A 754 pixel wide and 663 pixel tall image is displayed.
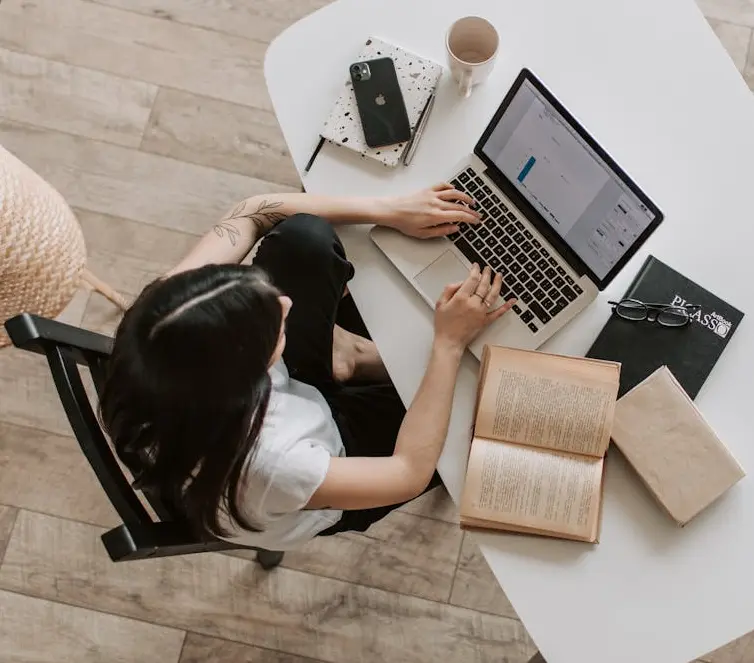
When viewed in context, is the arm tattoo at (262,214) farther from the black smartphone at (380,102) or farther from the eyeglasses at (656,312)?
the eyeglasses at (656,312)

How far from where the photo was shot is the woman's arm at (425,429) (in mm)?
969

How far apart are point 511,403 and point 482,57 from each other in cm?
51

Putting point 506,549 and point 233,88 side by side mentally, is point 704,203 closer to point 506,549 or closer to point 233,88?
point 506,549

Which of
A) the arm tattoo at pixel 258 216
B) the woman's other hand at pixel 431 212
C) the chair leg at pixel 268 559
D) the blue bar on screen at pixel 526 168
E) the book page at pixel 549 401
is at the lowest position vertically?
the chair leg at pixel 268 559

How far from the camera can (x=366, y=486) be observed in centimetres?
98

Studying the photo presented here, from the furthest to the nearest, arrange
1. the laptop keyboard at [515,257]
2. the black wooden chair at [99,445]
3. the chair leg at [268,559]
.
Result: the chair leg at [268,559], the laptop keyboard at [515,257], the black wooden chair at [99,445]

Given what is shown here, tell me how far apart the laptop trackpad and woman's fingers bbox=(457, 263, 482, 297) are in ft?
0.08

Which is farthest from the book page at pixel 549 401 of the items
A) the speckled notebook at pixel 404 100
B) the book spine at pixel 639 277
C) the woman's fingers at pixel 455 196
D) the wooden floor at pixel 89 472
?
the wooden floor at pixel 89 472

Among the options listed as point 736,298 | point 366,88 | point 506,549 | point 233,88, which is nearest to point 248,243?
point 366,88

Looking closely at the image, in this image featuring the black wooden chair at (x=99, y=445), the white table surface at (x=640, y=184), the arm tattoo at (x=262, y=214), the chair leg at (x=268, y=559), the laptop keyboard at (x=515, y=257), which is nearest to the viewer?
the black wooden chair at (x=99, y=445)

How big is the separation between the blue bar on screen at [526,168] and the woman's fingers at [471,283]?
13cm

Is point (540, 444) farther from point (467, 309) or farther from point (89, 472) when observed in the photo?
point (89, 472)

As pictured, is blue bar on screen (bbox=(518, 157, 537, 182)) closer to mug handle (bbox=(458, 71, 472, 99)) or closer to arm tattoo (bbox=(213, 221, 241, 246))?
mug handle (bbox=(458, 71, 472, 99))

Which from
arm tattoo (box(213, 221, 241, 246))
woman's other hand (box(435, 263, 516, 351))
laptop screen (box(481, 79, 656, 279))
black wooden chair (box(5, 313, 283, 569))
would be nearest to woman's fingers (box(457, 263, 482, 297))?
woman's other hand (box(435, 263, 516, 351))
